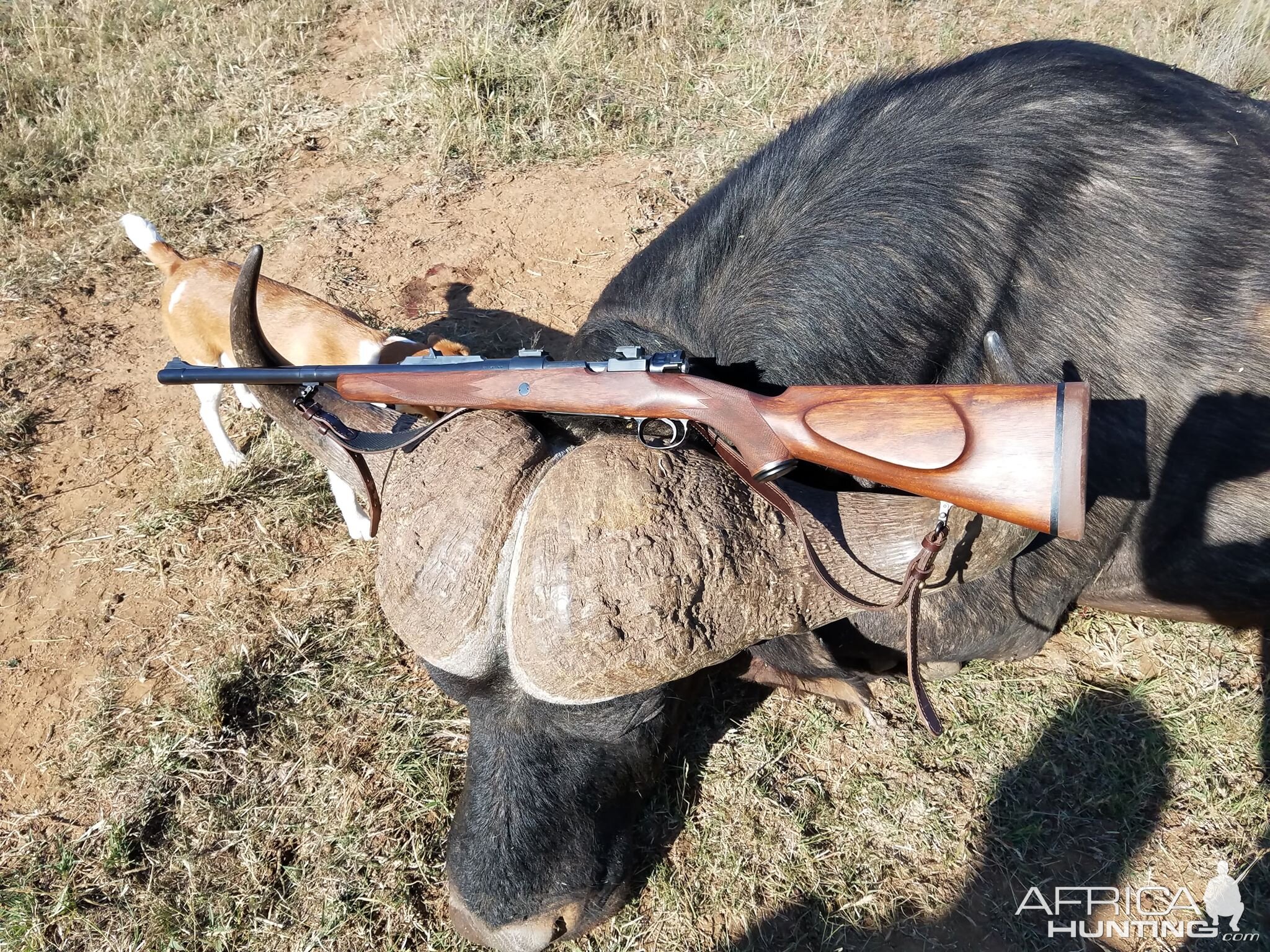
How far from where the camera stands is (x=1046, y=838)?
11.2 ft

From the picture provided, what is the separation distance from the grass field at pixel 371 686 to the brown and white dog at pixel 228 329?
13.1 inches

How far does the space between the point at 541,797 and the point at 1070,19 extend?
28.8 ft

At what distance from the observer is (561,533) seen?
7.32 feet

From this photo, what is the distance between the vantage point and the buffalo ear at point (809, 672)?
2.71m

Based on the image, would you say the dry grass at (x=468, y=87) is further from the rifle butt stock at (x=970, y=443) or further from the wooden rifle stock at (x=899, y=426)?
the rifle butt stock at (x=970, y=443)

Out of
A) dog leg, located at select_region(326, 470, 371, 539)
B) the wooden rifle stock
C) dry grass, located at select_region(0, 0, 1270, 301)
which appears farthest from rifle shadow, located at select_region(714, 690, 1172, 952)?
dry grass, located at select_region(0, 0, 1270, 301)

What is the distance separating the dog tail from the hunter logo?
5885 millimetres

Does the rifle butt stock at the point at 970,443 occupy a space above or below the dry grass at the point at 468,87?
above

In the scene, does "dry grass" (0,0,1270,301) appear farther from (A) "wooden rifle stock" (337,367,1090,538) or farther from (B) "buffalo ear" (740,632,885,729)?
(A) "wooden rifle stock" (337,367,1090,538)

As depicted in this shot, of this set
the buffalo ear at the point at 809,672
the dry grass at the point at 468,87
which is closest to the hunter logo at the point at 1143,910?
the buffalo ear at the point at 809,672

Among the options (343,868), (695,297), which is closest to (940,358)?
(695,297)

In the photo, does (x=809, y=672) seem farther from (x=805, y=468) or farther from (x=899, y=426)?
(x=899, y=426)

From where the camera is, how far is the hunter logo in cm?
313

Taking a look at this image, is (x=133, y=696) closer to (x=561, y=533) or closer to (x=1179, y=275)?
(x=561, y=533)
